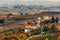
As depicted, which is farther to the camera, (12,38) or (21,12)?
(21,12)

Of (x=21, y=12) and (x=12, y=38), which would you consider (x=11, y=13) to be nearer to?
(x=21, y=12)

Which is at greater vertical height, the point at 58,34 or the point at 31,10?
the point at 31,10

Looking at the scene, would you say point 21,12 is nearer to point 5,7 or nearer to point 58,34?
point 5,7

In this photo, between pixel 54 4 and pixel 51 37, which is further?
pixel 54 4

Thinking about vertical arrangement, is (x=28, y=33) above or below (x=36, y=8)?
below

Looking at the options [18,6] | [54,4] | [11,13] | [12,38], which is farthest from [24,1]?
[12,38]

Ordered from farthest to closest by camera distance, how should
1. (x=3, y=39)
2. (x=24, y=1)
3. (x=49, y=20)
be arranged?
(x=24, y=1), (x=49, y=20), (x=3, y=39)

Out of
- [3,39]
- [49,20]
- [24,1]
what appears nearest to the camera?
[3,39]

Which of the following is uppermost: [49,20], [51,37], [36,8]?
[36,8]

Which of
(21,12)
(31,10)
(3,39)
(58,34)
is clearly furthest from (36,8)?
(3,39)
